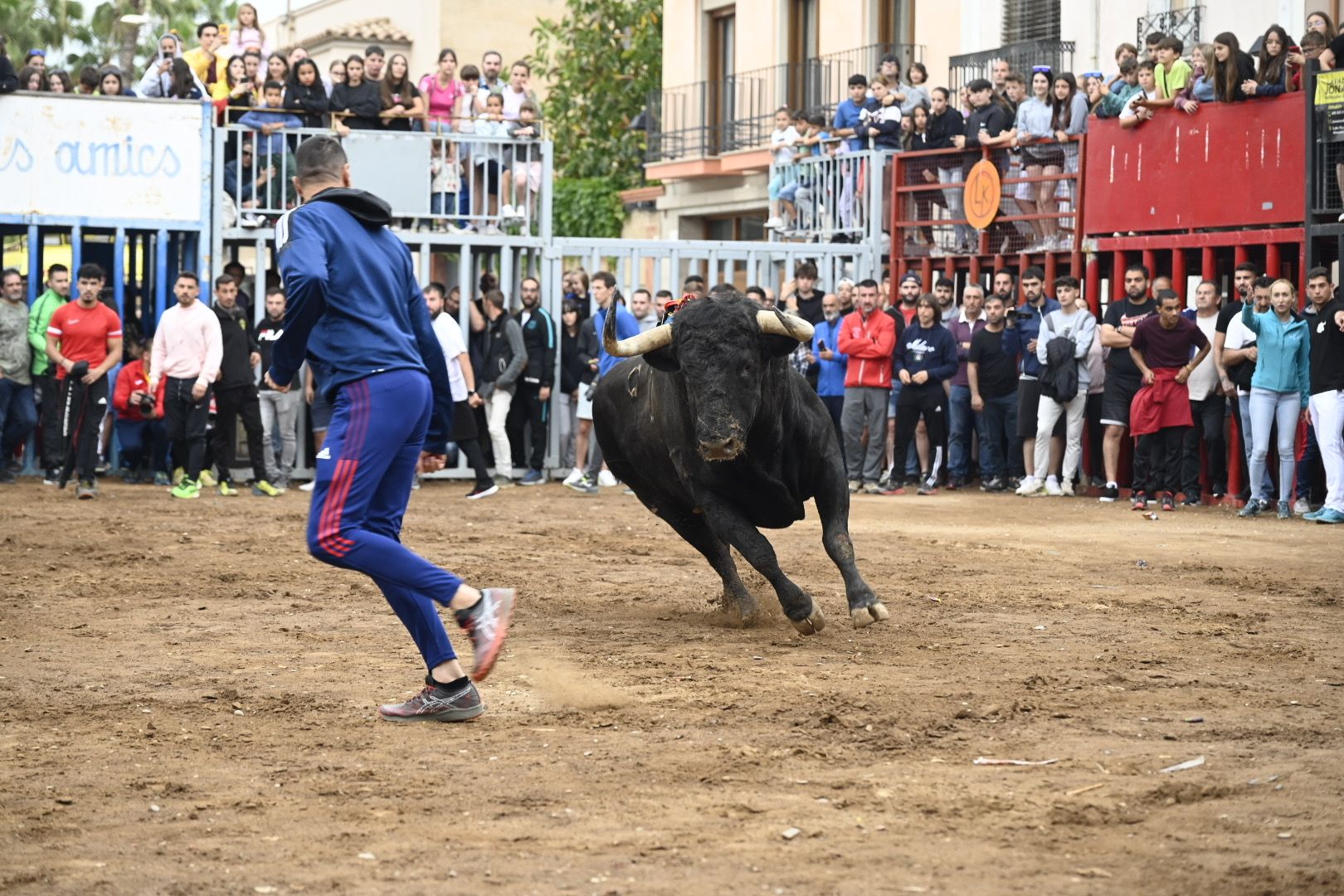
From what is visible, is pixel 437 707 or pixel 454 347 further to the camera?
pixel 454 347

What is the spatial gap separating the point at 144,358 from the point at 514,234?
4.10 metres

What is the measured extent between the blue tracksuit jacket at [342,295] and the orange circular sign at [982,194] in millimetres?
12977

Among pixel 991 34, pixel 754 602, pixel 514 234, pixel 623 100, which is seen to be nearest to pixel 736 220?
pixel 623 100

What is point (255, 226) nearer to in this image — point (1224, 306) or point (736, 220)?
point (1224, 306)

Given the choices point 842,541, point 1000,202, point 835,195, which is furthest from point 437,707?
point 835,195

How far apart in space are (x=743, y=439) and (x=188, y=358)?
30.3 feet

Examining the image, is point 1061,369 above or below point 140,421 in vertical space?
above

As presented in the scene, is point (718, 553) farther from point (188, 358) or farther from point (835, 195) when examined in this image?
point (835, 195)

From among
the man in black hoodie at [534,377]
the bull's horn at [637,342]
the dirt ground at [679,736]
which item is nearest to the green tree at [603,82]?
the man in black hoodie at [534,377]

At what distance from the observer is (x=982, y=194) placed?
1909 cm

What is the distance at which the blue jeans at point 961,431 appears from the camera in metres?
17.9

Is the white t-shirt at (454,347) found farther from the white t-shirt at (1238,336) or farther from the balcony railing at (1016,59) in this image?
the balcony railing at (1016,59)

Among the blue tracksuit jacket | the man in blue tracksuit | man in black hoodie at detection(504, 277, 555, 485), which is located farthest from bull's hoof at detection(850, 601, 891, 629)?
man in black hoodie at detection(504, 277, 555, 485)

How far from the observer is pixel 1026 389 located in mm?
17188
